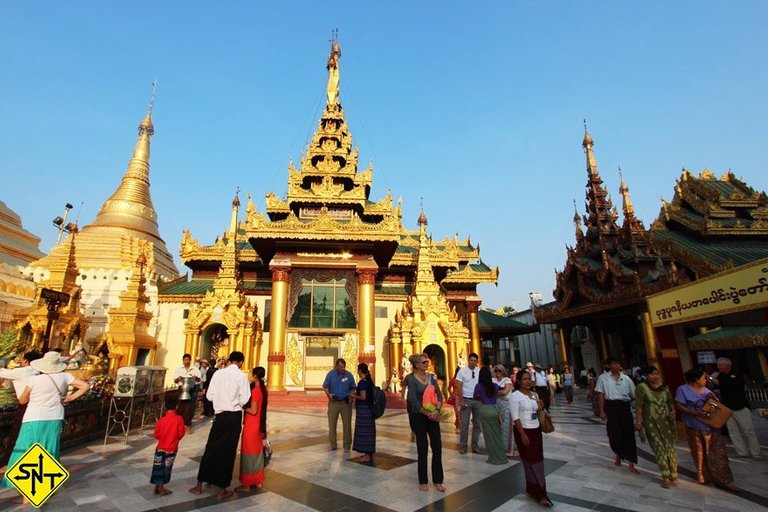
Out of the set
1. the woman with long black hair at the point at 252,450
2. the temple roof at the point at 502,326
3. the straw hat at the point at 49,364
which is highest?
the temple roof at the point at 502,326

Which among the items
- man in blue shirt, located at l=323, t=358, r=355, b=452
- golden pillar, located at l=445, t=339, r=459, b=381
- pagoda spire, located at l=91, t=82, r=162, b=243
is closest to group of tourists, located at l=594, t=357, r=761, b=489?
man in blue shirt, located at l=323, t=358, r=355, b=452

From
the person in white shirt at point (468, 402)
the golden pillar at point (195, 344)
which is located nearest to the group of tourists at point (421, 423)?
the person in white shirt at point (468, 402)

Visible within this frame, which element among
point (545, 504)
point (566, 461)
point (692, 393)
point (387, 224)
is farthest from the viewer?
point (387, 224)

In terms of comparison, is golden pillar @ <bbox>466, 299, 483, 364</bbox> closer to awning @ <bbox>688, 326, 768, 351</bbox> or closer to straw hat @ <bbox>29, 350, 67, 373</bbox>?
awning @ <bbox>688, 326, 768, 351</bbox>

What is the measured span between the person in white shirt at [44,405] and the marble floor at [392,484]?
0.73 metres

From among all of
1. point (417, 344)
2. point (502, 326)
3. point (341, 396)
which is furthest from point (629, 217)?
point (341, 396)

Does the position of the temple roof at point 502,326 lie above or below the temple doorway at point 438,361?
above

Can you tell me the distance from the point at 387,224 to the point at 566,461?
13.5m

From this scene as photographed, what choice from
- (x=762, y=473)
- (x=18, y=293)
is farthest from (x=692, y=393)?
(x=18, y=293)

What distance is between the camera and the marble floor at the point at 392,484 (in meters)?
4.41

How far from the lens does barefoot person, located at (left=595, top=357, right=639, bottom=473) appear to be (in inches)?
227

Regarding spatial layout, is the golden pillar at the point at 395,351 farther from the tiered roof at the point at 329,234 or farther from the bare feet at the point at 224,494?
the bare feet at the point at 224,494

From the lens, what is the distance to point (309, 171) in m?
22.7

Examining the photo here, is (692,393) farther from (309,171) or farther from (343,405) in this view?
(309,171)
